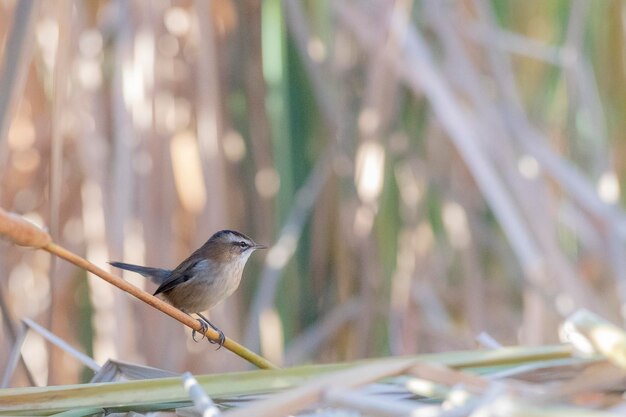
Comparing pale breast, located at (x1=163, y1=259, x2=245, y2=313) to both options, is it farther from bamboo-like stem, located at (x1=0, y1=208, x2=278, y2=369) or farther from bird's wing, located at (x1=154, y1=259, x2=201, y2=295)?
bamboo-like stem, located at (x1=0, y1=208, x2=278, y2=369)

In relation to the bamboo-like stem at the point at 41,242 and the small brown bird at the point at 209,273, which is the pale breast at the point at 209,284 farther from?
the bamboo-like stem at the point at 41,242

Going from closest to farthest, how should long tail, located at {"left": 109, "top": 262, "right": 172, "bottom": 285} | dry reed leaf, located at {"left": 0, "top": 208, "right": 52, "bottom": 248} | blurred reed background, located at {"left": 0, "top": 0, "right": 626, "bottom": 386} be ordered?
dry reed leaf, located at {"left": 0, "top": 208, "right": 52, "bottom": 248}
long tail, located at {"left": 109, "top": 262, "right": 172, "bottom": 285}
blurred reed background, located at {"left": 0, "top": 0, "right": 626, "bottom": 386}

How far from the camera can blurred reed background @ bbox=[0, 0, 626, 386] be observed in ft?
7.88

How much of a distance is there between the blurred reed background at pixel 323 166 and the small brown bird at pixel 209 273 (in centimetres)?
12

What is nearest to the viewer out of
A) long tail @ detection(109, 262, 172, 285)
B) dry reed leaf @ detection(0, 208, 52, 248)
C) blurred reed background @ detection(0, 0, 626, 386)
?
dry reed leaf @ detection(0, 208, 52, 248)

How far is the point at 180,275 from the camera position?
2.34 meters

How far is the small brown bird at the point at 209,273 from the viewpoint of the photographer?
230 cm

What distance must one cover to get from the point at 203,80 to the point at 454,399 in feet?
5.48

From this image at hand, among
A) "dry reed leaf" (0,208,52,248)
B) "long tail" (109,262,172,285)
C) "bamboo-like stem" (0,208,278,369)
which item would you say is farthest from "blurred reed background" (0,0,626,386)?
"dry reed leaf" (0,208,52,248)

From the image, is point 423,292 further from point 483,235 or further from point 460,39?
point 460,39

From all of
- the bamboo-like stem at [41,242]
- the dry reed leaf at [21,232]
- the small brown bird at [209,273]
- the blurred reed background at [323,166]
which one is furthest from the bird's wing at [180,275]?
the dry reed leaf at [21,232]

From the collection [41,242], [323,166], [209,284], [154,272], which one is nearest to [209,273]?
[209,284]

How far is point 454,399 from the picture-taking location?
3.09 ft

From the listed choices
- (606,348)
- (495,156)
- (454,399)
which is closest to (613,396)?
(606,348)
